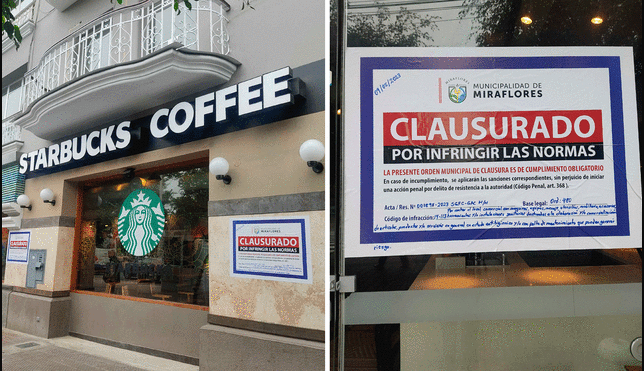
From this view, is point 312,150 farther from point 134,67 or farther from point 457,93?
point 134,67

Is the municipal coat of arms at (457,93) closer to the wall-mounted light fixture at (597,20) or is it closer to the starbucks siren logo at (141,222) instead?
the wall-mounted light fixture at (597,20)

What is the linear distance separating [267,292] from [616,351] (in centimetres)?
302

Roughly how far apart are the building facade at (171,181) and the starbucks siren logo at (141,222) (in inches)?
1.1

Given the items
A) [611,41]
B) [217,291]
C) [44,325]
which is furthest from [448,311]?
[44,325]

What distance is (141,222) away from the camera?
6582 millimetres

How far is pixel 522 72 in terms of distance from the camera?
3.07 meters

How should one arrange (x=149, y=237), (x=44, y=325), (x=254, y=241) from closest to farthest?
(x=254, y=241), (x=149, y=237), (x=44, y=325)

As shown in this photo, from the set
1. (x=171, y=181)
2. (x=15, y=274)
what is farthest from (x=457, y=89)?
(x=15, y=274)

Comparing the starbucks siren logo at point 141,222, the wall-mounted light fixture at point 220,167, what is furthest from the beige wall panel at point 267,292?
the starbucks siren logo at point 141,222

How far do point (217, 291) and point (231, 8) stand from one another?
3271 mm

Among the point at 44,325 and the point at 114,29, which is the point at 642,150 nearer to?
the point at 114,29

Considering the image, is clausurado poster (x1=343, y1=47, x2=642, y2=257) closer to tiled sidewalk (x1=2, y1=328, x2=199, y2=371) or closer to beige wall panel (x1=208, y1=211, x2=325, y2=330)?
beige wall panel (x1=208, y1=211, x2=325, y2=330)

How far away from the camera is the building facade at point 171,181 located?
456 centimetres

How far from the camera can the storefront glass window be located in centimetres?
589
